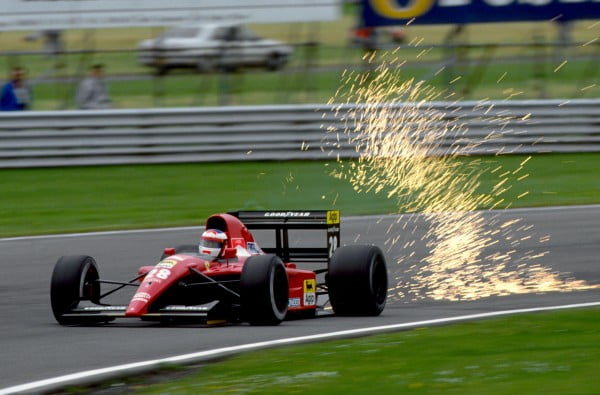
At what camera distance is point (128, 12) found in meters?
23.1

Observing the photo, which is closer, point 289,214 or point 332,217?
point 332,217

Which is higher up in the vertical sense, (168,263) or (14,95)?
(14,95)

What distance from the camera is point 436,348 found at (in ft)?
27.2

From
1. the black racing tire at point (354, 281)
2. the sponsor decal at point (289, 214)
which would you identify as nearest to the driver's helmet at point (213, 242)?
the black racing tire at point (354, 281)

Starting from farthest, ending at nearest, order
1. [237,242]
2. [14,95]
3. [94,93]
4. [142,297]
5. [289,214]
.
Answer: [94,93]
[14,95]
[289,214]
[237,242]
[142,297]

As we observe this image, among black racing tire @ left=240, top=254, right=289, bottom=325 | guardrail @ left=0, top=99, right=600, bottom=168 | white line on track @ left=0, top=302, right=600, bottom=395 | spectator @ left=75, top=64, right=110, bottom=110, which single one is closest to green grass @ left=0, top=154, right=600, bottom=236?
guardrail @ left=0, top=99, right=600, bottom=168

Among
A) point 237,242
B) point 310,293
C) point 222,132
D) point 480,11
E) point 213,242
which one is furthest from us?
point 480,11

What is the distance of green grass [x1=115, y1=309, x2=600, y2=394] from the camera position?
700cm

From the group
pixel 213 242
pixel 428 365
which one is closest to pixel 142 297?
pixel 213 242

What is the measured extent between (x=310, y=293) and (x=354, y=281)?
17.4 inches

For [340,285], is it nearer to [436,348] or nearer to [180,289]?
[180,289]

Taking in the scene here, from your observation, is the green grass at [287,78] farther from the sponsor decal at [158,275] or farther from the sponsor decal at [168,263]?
the sponsor decal at [158,275]

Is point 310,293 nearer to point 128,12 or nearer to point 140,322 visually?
point 140,322

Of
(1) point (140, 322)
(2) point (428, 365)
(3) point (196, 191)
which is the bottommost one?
(2) point (428, 365)
